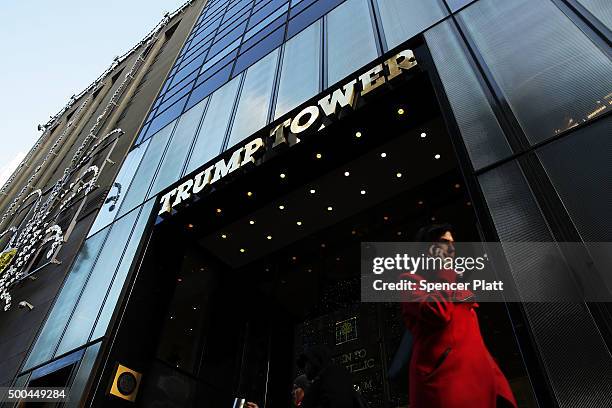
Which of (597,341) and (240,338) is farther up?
(240,338)

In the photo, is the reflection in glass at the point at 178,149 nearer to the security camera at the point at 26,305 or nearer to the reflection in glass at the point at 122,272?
the reflection in glass at the point at 122,272

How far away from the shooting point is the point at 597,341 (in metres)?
3.87

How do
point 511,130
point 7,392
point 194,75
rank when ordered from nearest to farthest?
point 511,130
point 7,392
point 194,75

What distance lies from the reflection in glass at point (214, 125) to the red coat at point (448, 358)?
34.1 ft

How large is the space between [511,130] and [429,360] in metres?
3.88

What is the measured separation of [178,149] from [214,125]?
1.75 meters

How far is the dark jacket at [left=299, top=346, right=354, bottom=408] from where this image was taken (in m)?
4.32

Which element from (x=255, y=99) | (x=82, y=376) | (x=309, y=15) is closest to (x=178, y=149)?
(x=255, y=99)

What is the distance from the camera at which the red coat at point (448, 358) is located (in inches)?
125

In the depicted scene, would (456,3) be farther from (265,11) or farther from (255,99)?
(265,11)

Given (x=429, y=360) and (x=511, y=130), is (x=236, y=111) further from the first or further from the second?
(x=429, y=360)

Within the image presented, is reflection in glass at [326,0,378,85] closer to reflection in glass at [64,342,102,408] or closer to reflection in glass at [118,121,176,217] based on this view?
reflection in glass at [118,121,176,217]

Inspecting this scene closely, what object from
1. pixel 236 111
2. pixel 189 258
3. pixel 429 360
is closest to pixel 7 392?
pixel 189 258

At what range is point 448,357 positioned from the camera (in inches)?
129
